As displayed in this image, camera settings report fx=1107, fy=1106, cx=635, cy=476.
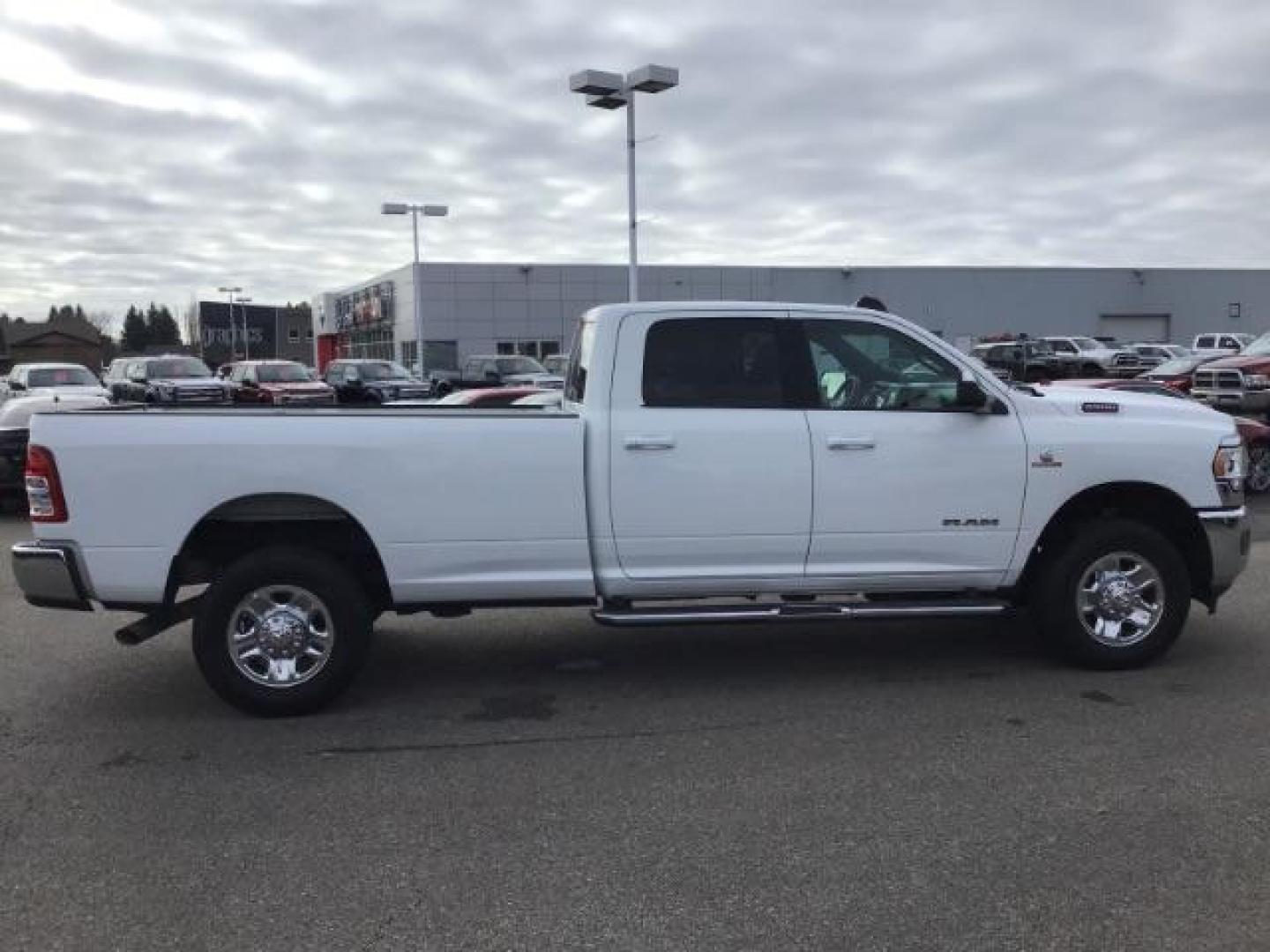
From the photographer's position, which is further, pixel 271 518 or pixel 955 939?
pixel 271 518

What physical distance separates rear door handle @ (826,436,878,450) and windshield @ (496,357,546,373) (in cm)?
2449

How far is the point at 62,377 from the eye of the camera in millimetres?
22578

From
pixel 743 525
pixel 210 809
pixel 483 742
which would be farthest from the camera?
pixel 743 525

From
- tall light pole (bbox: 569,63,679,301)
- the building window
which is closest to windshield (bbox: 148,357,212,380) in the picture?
tall light pole (bbox: 569,63,679,301)

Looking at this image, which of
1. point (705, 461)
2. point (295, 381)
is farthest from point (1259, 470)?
point (295, 381)

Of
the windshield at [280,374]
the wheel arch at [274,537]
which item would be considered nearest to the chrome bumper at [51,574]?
the wheel arch at [274,537]

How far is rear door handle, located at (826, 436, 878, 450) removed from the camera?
18.5 ft

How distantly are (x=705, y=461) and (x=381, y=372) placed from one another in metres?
25.8

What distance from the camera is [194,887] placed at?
12.1 ft

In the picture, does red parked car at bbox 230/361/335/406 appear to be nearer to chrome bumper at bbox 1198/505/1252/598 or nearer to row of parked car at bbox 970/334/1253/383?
row of parked car at bbox 970/334/1253/383

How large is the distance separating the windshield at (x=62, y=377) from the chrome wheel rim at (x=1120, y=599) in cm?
2077

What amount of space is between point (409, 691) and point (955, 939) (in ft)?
11.1

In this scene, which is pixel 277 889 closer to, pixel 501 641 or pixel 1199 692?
pixel 501 641

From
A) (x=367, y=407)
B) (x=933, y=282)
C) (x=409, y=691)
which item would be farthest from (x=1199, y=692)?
(x=933, y=282)
